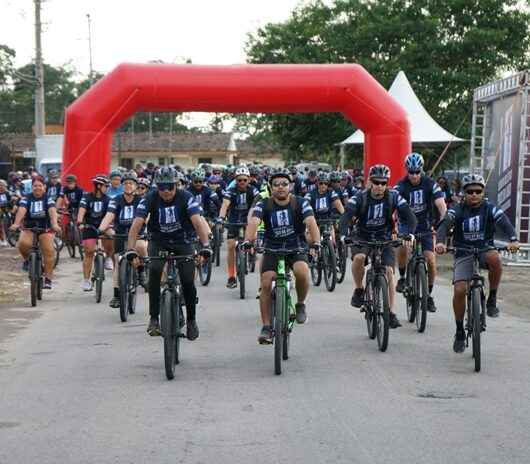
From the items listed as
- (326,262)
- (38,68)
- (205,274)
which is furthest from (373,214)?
(38,68)

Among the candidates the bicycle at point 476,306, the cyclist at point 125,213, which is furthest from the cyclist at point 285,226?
the cyclist at point 125,213

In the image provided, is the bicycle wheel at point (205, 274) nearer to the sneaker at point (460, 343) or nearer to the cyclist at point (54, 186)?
the cyclist at point (54, 186)

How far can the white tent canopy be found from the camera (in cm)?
2850

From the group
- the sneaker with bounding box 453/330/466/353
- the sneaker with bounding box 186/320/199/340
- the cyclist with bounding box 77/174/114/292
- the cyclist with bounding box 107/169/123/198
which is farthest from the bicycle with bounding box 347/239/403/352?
the cyclist with bounding box 107/169/123/198

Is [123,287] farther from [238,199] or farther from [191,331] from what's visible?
[238,199]

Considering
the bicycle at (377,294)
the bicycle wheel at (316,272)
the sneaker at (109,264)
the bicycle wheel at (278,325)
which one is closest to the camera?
the bicycle wheel at (278,325)

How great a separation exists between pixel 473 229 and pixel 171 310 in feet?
10.1

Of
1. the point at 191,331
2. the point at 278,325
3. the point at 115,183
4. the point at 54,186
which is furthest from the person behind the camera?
the point at 54,186

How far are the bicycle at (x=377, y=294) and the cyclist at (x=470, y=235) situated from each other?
2.33 ft

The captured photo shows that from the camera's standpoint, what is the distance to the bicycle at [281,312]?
28.9ft

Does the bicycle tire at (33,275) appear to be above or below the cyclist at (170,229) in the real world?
below

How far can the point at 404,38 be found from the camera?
4012 centimetres

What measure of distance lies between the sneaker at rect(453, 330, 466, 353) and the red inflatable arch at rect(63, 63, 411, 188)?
525 inches

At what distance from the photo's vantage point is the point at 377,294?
33.3 feet
